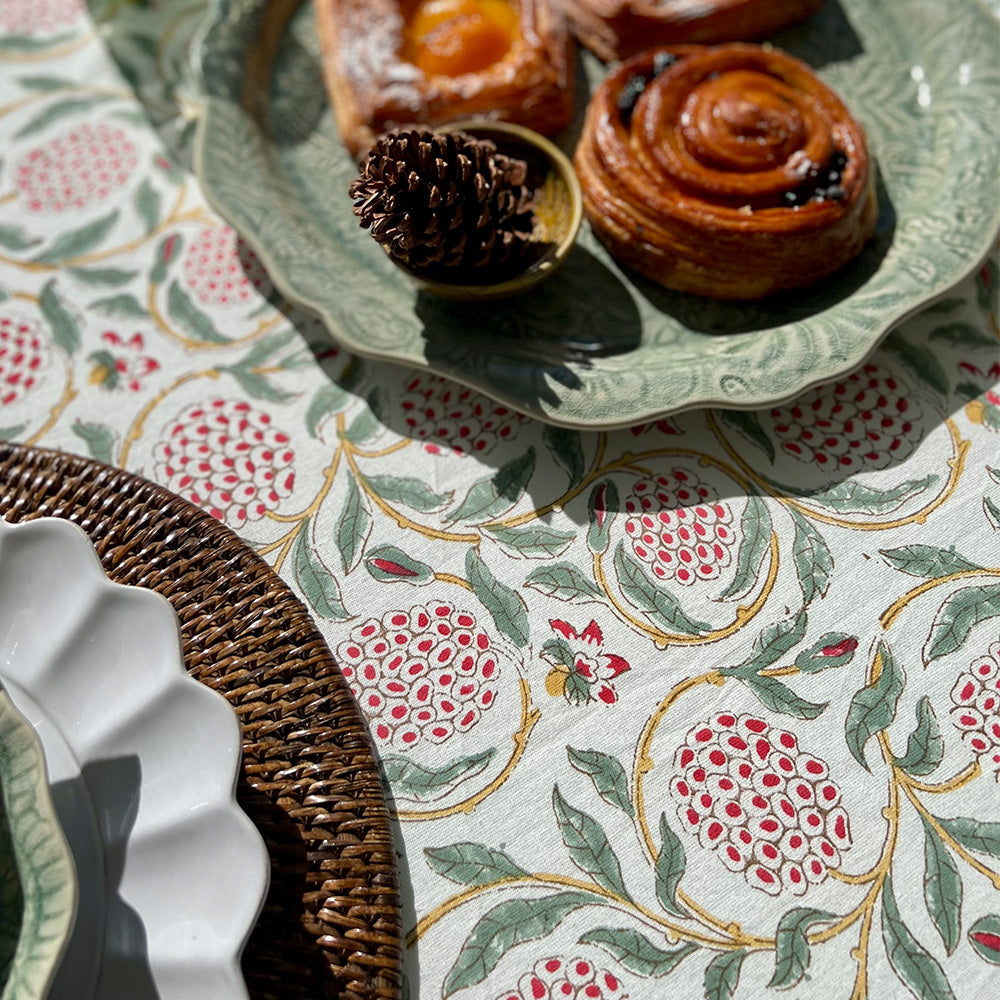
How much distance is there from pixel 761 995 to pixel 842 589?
0.36m

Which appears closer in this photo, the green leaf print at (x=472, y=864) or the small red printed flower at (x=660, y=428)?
the green leaf print at (x=472, y=864)

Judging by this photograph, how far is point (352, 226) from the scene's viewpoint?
1.15 meters

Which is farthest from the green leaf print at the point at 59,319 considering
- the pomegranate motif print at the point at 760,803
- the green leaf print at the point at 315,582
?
the pomegranate motif print at the point at 760,803

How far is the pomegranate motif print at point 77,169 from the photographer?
125 centimetres

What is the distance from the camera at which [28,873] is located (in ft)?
1.81

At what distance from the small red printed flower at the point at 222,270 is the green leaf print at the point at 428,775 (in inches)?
24.3

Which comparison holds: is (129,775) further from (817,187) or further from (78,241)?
(817,187)

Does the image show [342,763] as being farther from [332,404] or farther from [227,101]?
[227,101]

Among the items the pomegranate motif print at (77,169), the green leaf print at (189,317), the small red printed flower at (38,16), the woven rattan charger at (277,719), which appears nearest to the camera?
the woven rattan charger at (277,719)

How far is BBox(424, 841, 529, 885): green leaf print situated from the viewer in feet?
2.50

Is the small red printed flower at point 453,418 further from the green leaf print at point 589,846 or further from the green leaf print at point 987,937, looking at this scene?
the green leaf print at point 987,937

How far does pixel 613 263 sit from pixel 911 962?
0.78 meters

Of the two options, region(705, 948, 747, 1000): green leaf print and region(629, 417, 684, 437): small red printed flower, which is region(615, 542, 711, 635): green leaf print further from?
region(705, 948, 747, 1000): green leaf print

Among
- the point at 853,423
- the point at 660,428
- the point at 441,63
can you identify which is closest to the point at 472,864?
the point at 660,428
